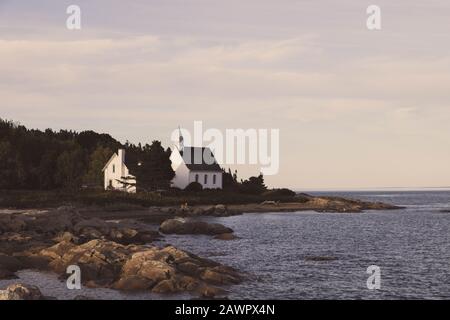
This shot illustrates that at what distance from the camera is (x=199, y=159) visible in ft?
345

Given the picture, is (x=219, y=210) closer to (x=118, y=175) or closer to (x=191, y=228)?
(x=118, y=175)

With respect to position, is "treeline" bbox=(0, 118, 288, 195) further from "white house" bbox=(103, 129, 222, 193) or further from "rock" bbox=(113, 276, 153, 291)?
"rock" bbox=(113, 276, 153, 291)

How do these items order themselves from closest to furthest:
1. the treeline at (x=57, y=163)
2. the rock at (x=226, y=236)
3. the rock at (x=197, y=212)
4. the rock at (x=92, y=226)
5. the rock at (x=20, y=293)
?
the rock at (x=20, y=293) < the rock at (x=92, y=226) < the rock at (x=226, y=236) < the rock at (x=197, y=212) < the treeline at (x=57, y=163)

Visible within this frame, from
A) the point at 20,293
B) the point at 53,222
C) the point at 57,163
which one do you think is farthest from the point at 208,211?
the point at 20,293

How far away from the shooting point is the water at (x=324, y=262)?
3028 cm

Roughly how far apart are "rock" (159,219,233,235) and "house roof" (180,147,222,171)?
44434mm

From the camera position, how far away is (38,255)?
35812 mm

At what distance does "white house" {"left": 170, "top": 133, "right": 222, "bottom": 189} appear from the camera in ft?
334

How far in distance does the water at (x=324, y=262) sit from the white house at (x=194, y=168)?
30587 mm

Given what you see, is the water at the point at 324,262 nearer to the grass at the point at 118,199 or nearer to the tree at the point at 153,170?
the grass at the point at 118,199

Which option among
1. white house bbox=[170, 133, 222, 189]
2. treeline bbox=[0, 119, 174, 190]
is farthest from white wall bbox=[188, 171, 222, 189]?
treeline bbox=[0, 119, 174, 190]

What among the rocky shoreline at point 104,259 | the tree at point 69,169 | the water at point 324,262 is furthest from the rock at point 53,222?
the tree at point 69,169

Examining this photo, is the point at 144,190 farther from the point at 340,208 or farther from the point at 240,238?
the point at 240,238
